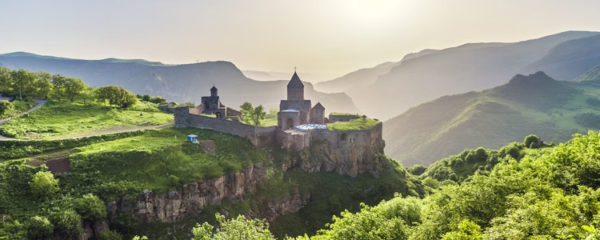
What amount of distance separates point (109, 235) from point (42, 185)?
7962 mm

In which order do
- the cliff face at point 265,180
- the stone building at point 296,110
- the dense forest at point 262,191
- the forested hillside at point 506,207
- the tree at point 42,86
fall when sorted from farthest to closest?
the stone building at point 296,110, the tree at point 42,86, the cliff face at point 265,180, the dense forest at point 262,191, the forested hillside at point 506,207

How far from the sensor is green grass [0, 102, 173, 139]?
1542 inches

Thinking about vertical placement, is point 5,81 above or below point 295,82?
below

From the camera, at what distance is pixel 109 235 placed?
87.2ft

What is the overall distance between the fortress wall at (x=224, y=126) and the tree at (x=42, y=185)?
2219 cm

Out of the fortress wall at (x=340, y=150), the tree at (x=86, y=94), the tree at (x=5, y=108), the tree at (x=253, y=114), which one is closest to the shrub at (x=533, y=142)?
the fortress wall at (x=340, y=150)

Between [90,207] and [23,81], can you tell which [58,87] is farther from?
[90,207]

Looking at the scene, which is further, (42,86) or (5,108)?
(42,86)

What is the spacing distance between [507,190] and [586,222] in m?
7.05

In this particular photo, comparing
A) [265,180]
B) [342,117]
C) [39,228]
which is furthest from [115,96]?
[342,117]

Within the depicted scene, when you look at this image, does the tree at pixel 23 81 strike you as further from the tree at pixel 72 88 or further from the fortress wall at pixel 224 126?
the fortress wall at pixel 224 126

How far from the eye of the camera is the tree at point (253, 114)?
67.6 metres

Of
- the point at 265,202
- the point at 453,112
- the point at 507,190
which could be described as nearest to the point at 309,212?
the point at 265,202

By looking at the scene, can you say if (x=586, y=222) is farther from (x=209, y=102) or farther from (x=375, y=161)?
(x=209, y=102)
